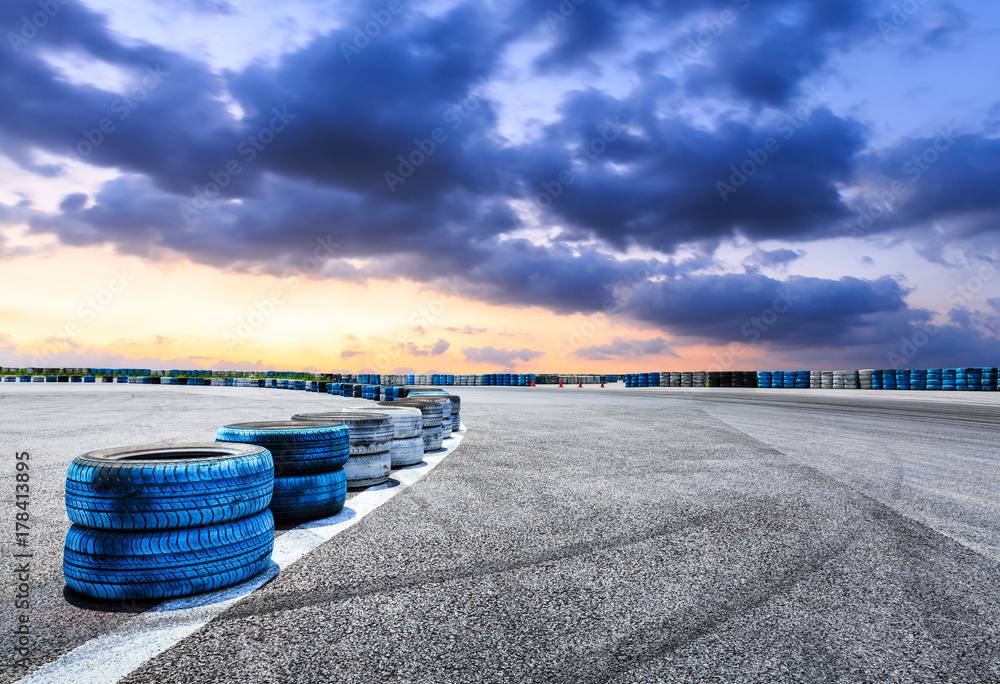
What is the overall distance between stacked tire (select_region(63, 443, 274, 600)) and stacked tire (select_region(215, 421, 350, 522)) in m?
1.35

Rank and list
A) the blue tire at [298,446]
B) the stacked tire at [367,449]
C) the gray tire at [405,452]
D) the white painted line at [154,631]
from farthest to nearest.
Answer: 1. the gray tire at [405,452]
2. the stacked tire at [367,449]
3. the blue tire at [298,446]
4. the white painted line at [154,631]

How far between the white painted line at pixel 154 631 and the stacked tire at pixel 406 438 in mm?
3183

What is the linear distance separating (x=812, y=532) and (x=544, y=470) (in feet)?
12.2

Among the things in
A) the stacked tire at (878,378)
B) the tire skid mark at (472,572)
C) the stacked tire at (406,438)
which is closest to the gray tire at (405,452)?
the stacked tire at (406,438)

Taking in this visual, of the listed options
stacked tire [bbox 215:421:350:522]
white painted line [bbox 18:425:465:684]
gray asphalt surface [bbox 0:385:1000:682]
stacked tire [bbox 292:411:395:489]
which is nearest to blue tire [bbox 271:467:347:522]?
stacked tire [bbox 215:421:350:522]

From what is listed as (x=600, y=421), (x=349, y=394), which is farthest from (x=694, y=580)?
(x=349, y=394)

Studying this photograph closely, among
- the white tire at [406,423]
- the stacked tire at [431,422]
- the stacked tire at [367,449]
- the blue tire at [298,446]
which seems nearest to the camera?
the blue tire at [298,446]

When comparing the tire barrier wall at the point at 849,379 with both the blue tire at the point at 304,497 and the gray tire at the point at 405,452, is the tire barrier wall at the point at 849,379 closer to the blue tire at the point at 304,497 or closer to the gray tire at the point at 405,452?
the gray tire at the point at 405,452

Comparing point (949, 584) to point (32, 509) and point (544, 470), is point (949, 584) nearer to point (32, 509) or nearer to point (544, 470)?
point (544, 470)

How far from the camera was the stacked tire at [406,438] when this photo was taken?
8.24 metres

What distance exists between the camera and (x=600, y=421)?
16219 millimetres

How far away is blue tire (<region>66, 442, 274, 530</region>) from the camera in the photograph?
3574 mm

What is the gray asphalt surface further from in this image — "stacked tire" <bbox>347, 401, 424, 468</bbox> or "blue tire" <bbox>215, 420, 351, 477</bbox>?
"blue tire" <bbox>215, 420, 351, 477</bbox>

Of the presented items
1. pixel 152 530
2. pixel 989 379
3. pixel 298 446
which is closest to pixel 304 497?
pixel 298 446
